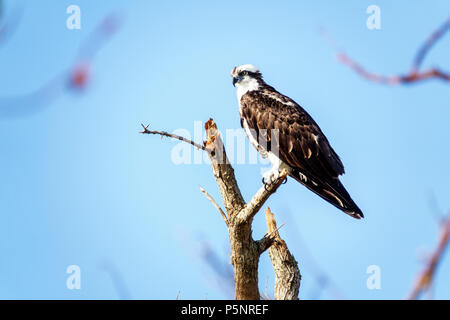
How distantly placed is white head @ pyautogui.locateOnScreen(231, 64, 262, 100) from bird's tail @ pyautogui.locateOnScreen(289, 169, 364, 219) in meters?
2.00

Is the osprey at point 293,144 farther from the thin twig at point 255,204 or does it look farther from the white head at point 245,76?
the thin twig at point 255,204

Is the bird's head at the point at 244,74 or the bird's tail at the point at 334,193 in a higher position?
the bird's head at the point at 244,74

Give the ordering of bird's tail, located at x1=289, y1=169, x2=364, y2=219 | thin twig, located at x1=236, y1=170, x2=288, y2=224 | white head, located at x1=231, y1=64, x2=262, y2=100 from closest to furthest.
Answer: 1. thin twig, located at x1=236, y1=170, x2=288, y2=224
2. bird's tail, located at x1=289, y1=169, x2=364, y2=219
3. white head, located at x1=231, y1=64, x2=262, y2=100

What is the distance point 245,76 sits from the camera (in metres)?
9.68

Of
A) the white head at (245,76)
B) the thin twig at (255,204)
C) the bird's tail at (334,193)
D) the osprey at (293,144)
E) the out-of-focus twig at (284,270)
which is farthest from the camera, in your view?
the white head at (245,76)

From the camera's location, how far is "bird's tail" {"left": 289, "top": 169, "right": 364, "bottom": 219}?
7.96 m

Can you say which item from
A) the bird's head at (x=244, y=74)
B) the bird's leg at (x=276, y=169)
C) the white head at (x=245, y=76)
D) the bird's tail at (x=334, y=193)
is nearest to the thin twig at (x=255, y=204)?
the bird's leg at (x=276, y=169)

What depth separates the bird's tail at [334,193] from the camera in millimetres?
7965

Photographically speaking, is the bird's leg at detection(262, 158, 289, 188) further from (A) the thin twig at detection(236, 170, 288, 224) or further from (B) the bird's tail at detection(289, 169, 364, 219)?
(A) the thin twig at detection(236, 170, 288, 224)

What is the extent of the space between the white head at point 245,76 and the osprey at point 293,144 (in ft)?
1.15

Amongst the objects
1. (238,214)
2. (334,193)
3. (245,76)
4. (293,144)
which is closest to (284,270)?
(334,193)

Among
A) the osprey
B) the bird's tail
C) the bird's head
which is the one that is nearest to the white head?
the bird's head

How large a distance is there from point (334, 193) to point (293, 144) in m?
0.98

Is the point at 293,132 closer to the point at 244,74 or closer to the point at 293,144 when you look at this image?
the point at 293,144
